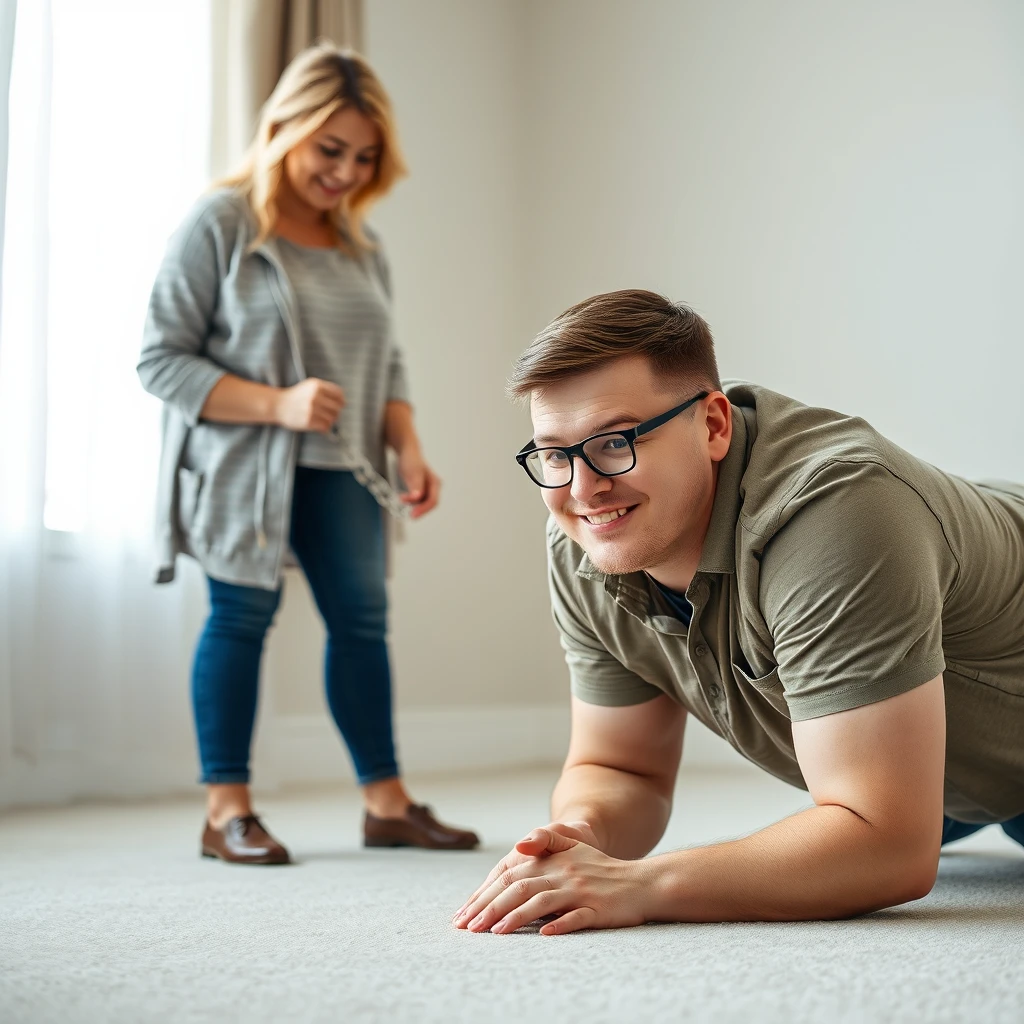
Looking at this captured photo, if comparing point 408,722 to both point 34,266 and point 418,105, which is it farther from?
point 418,105

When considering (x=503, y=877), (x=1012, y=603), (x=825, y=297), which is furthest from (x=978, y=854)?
(x=825, y=297)

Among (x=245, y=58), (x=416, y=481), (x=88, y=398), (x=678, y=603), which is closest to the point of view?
(x=678, y=603)

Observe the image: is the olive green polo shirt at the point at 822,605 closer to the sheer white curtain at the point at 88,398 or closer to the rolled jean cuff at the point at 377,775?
the rolled jean cuff at the point at 377,775

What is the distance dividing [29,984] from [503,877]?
39 centimetres

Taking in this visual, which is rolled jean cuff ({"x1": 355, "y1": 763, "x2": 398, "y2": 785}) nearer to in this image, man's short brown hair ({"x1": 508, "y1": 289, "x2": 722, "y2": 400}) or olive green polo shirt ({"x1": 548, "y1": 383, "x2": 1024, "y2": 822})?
olive green polo shirt ({"x1": 548, "y1": 383, "x2": 1024, "y2": 822})

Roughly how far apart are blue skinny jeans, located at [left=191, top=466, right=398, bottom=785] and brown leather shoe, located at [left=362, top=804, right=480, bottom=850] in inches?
2.9

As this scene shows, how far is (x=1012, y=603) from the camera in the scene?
1207 mm

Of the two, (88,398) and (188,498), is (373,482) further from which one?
(88,398)

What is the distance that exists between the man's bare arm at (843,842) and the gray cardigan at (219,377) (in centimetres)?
103

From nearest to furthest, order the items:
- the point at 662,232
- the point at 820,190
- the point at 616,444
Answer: the point at 616,444
the point at 820,190
the point at 662,232

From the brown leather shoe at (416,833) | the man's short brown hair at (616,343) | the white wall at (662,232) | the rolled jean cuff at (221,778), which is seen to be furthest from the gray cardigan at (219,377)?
the white wall at (662,232)

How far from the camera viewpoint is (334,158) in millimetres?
2004

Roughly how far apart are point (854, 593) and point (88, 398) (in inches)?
82.6

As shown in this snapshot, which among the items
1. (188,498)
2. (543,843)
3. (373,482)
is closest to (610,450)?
(543,843)
